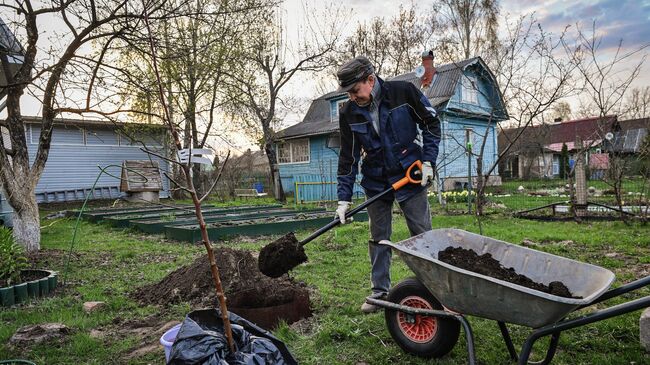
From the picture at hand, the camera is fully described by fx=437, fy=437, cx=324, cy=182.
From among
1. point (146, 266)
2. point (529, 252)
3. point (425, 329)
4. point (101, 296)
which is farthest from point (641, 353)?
point (146, 266)

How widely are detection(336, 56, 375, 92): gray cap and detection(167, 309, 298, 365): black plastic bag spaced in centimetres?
167

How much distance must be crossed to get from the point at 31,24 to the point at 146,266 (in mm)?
3744

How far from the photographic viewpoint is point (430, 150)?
3146mm

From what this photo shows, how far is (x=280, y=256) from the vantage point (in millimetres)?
3037

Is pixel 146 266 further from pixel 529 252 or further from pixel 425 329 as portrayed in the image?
pixel 529 252

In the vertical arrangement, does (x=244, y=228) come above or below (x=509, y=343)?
above

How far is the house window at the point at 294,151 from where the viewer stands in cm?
2273

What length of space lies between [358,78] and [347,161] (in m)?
0.69

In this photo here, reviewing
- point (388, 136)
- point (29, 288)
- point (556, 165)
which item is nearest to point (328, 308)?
point (388, 136)

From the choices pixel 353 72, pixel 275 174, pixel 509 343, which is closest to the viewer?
pixel 509 343

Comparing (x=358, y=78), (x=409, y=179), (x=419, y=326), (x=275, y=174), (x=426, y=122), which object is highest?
(x=358, y=78)

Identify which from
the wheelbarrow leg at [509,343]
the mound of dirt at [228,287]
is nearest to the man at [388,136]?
the mound of dirt at [228,287]

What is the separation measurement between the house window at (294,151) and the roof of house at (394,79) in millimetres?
605

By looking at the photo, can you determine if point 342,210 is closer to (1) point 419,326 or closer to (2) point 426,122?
(2) point 426,122
